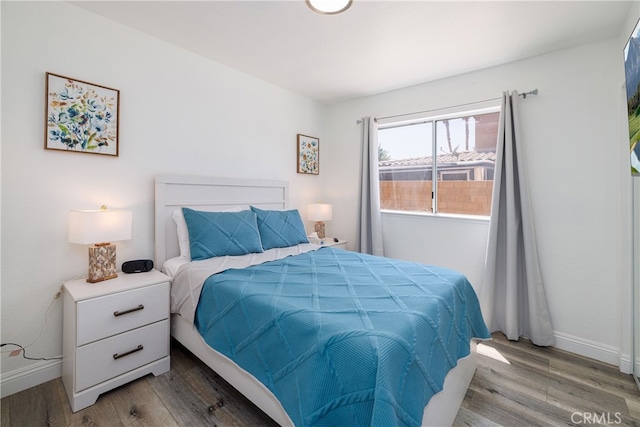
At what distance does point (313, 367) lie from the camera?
109 cm

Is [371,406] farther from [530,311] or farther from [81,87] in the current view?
[81,87]

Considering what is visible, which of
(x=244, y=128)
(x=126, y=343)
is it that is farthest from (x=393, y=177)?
(x=126, y=343)

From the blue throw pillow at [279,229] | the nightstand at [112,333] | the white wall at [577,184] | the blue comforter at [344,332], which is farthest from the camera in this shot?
the blue throw pillow at [279,229]

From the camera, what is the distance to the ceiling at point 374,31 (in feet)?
6.25

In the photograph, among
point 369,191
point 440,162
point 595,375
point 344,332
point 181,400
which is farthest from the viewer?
point 369,191

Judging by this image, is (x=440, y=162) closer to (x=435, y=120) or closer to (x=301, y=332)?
(x=435, y=120)

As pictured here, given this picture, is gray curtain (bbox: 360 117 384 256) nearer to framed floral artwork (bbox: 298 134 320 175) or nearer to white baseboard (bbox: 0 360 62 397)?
framed floral artwork (bbox: 298 134 320 175)

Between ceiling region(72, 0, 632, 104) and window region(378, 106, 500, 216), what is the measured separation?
1.86ft

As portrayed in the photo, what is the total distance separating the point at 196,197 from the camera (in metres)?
2.58

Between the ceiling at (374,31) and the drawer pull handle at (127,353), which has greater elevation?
the ceiling at (374,31)

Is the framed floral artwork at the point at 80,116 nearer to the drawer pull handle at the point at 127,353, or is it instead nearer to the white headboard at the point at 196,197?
the white headboard at the point at 196,197

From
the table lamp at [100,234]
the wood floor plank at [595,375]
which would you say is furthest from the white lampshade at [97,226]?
the wood floor plank at [595,375]

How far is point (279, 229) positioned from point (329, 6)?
183 cm

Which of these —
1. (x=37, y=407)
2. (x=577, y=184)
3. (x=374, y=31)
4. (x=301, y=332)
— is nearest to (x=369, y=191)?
(x=374, y=31)
